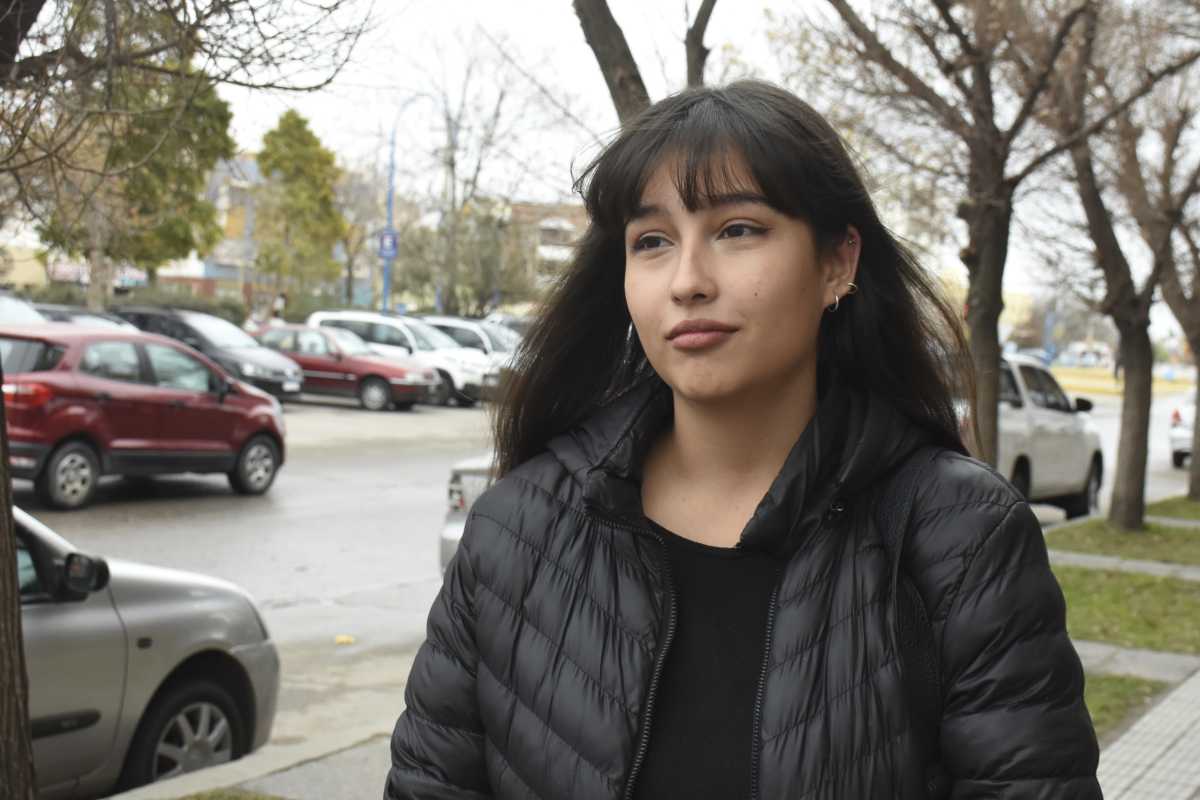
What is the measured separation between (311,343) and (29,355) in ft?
49.7

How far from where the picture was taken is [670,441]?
219 centimetres

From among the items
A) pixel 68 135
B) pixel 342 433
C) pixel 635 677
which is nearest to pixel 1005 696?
pixel 635 677

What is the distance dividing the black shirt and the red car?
1178 cm

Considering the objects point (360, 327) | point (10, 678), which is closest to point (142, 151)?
point (10, 678)

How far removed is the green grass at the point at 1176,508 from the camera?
16.7m

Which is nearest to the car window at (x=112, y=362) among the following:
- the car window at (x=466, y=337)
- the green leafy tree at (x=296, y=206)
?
the car window at (x=466, y=337)

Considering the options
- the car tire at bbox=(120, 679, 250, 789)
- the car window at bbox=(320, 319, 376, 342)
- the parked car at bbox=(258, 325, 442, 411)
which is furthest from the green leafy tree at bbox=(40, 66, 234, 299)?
the car window at bbox=(320, 319, 376, 342)

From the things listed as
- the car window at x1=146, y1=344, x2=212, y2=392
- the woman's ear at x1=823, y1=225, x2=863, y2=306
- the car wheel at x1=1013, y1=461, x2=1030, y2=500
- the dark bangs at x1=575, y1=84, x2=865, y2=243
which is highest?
the dark bangs at x1=575, y1=84, x2=865, y2=243

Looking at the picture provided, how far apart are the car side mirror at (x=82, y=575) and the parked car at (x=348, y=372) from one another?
74.6 ft

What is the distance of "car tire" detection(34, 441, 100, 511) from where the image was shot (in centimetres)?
1315

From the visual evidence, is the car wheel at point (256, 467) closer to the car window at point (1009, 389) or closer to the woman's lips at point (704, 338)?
the car window at point (1009, 389)

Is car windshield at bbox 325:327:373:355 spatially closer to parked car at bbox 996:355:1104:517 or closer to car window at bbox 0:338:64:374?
car window at bbox 0:338:64:374

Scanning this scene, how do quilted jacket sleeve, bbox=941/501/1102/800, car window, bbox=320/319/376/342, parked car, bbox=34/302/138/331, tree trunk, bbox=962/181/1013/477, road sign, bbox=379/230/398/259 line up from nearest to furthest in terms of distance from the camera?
quilted jacket sleeve, bbox=941/501/1102/800, tree trunk, bbox=962/181/1013/477, parked car, bbox=34/302/138/331, car window, bbox=320/319/376/342, road sign, bbox=379/230/398/259

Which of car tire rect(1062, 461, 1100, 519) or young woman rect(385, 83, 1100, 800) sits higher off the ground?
young woman rect(385, 83, 1100, 800)
